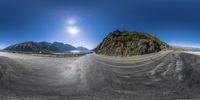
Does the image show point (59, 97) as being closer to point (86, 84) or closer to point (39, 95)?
point (39, 95)

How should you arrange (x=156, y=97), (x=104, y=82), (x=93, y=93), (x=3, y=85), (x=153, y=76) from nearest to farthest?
(x=156, y=97) < (x=93, y=93) < (x=3, y=85) < (x=104, y=82) < (x=153, y=76)

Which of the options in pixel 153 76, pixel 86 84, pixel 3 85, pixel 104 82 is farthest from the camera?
pixel 153 76

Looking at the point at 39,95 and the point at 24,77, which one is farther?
the point at 24,77

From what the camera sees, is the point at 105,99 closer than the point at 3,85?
Yes

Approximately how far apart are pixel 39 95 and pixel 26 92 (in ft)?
3.48

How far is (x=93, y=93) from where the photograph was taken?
12.1 m

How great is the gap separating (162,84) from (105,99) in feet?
18.2

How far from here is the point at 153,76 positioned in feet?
59.1

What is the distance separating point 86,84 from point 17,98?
4.74 metres

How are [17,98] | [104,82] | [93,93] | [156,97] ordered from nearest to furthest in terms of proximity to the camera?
[17,98], [156,97], [93,93], [104,82]

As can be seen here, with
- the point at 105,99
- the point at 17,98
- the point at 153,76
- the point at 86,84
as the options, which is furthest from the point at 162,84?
the point at 17,98

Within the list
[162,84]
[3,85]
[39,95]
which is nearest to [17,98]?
[39,95]

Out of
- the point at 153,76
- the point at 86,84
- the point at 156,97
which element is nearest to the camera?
the point at 156,97

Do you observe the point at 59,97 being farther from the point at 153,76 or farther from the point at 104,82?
the point at 153,76
